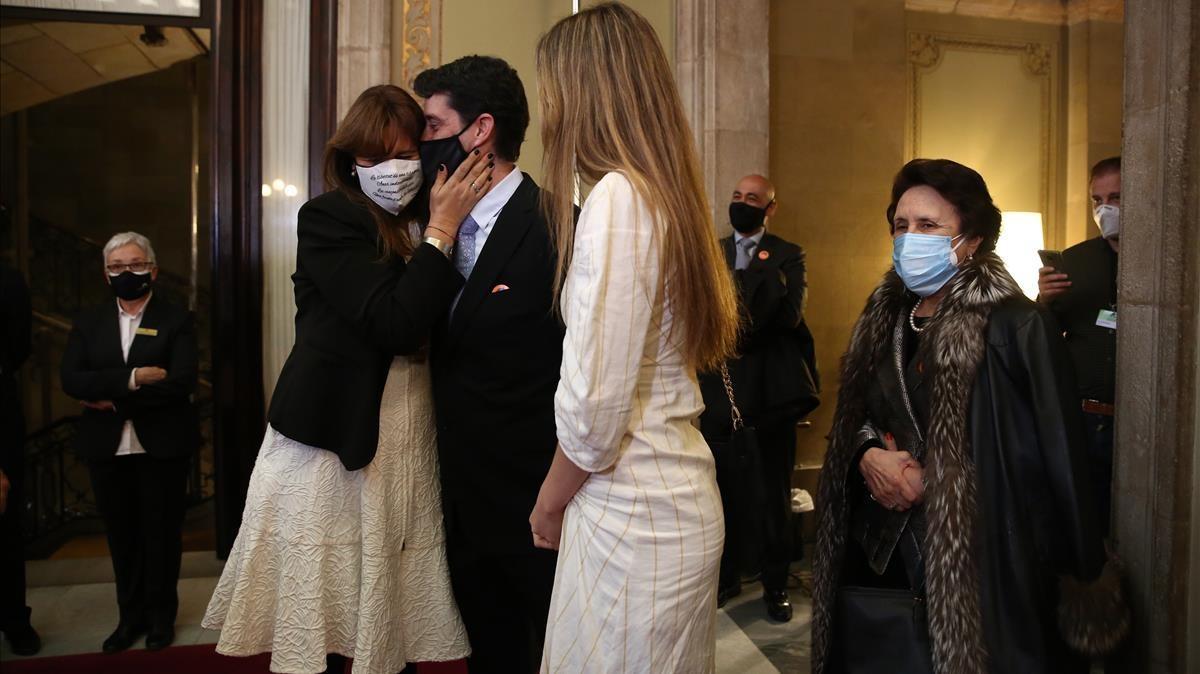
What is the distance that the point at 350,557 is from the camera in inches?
79.0

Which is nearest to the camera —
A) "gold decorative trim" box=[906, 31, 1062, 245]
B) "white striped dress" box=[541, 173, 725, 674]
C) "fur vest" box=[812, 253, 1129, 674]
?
"white striped dress" box=[541, 173, 725, 674]

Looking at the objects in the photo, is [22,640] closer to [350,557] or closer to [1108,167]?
[350,557]

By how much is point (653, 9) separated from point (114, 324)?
3.07 m

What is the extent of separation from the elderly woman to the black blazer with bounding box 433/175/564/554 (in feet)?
2.91

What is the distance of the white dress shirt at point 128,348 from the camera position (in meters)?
3.73

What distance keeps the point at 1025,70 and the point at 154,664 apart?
19.6 ft

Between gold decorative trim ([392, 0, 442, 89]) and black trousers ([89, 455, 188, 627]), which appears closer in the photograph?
black trousers ([89, 455, 188, 627])

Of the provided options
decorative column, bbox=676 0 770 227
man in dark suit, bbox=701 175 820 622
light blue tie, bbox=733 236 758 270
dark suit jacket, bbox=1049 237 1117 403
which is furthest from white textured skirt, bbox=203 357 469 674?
decorative column, bbox=676 0 770 227

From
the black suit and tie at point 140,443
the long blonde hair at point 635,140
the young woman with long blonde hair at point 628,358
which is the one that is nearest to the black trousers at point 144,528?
the black suit and tie at point 140,443

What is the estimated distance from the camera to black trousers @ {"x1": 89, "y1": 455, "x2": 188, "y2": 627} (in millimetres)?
3738

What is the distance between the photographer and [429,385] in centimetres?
211

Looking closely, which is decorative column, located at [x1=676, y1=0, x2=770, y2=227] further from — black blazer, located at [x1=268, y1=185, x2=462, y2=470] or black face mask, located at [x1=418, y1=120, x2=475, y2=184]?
black blazer, located at [x1=268, y1=185, x2=462, y2=470]

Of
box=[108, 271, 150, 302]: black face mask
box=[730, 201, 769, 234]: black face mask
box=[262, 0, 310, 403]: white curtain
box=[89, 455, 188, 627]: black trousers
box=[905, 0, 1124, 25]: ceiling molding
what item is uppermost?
box=[905, 0, 1124, 25]: ceiling molding

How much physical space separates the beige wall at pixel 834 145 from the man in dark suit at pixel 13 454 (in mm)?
3719
